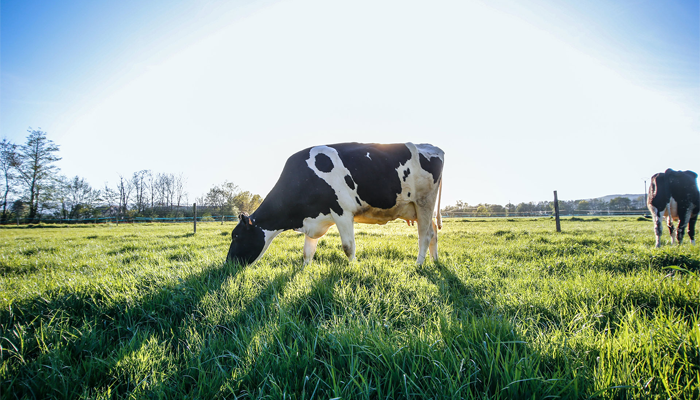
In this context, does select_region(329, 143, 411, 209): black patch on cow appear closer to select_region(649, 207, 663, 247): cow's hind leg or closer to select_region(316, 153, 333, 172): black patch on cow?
select_region(316, 153, 333, 172): black patch on cow

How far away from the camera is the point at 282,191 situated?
16.6 feet

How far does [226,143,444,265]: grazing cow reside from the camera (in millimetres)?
4918

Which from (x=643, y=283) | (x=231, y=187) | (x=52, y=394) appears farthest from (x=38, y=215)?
(x=643, y=283)

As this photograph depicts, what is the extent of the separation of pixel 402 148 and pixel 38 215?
174 ft

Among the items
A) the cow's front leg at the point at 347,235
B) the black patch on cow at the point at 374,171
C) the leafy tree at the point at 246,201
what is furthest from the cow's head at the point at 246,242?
the leafy tree at the point at 246,201

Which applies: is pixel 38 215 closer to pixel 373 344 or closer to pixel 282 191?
pixel 282 191

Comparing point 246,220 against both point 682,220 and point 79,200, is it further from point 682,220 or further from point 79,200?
point 79,200

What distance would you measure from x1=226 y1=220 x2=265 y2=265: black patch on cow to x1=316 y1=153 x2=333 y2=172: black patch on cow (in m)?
1.64

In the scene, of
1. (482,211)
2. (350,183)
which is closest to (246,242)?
(350,183)

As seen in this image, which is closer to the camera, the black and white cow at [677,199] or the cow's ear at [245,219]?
the cow's ear at [245,219]

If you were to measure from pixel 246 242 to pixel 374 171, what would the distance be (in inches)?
107

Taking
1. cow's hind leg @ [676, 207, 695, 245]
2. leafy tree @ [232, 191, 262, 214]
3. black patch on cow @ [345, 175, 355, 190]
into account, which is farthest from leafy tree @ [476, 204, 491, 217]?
black patch on cow @ [345, 175, 355, 190]

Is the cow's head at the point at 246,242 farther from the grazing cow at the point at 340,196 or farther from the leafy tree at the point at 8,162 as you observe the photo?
the leafy tree at the point at 8,162

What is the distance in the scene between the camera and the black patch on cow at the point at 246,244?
4734mm
